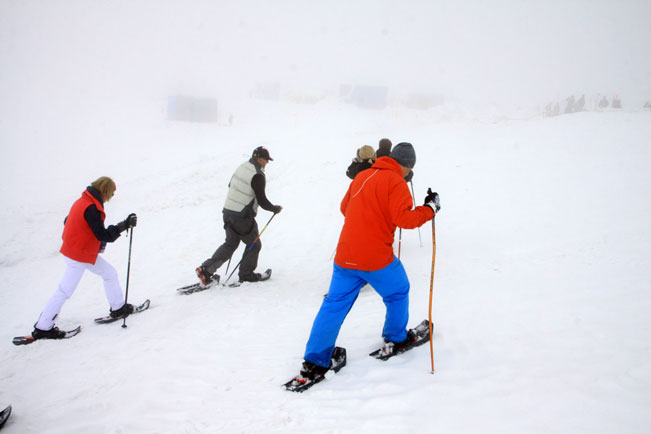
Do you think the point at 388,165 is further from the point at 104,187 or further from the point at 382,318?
the point at 104,187

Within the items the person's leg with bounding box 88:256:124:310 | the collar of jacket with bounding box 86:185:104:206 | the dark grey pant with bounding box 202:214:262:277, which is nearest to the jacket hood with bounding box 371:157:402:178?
the dark grey pant with bounding box 202:214:262:277

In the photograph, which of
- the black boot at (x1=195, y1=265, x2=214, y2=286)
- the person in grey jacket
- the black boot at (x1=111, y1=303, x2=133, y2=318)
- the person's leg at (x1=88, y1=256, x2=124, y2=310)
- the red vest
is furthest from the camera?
the black boot at (x1=195, y1=265, x2=214, y2=286)

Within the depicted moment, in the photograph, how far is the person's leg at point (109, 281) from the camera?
4.83 m

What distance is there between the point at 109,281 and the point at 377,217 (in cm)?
440

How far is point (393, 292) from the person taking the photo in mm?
3178

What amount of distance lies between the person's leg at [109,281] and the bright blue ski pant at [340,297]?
349cm

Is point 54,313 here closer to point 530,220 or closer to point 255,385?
point 255,385

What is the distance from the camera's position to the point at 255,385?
3215 millimetres

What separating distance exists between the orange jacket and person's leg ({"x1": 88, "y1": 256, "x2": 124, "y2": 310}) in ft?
12.8

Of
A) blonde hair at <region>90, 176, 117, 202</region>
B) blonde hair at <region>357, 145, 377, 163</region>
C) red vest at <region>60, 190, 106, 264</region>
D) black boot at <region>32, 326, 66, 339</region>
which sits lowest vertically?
black boot at <region>32, 326, 66, 339</region>

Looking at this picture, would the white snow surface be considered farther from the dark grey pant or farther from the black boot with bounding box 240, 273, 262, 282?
the dark grey pant

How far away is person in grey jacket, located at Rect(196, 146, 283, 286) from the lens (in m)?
5.59

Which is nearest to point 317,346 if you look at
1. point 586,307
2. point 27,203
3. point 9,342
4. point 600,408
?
point 600,408

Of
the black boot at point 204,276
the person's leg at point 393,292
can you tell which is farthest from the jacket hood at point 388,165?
the black boot at point 204,276
